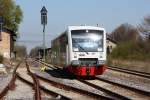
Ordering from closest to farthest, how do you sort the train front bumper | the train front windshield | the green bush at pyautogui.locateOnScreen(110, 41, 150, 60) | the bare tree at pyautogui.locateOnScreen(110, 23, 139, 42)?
1. the train front bumper
2. the train front windshield
3. the green bush at pyautogui.locateOnScreen(110, 41, 150, 60)
4. the bare tree at pyautogui.locateOnScreen(110, 23, 139, 42)

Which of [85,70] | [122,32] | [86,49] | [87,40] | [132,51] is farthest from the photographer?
[122,32]

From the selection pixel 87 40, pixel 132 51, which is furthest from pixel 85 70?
pixel 132 51

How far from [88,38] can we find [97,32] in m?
0.66

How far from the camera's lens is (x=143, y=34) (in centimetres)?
7544

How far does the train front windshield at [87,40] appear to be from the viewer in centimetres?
2423

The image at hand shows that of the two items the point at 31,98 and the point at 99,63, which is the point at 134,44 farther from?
the point at 31,98

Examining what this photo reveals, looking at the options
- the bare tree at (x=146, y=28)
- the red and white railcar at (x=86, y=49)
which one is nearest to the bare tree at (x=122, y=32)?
the bare tree at (x=146, y=28)

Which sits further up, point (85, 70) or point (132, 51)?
point (132, 51)

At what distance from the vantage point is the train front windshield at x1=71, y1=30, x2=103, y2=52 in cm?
2423

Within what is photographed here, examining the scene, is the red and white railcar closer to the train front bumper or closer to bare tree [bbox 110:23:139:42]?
the train front bumper

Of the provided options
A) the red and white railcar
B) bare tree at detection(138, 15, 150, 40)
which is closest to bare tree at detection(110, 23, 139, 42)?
bare tree at detection(138, 15, 150, 40)

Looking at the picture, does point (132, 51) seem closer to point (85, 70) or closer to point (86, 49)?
point (86, 49)

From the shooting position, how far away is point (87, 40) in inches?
958

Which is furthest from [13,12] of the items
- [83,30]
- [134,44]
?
[83,30]
